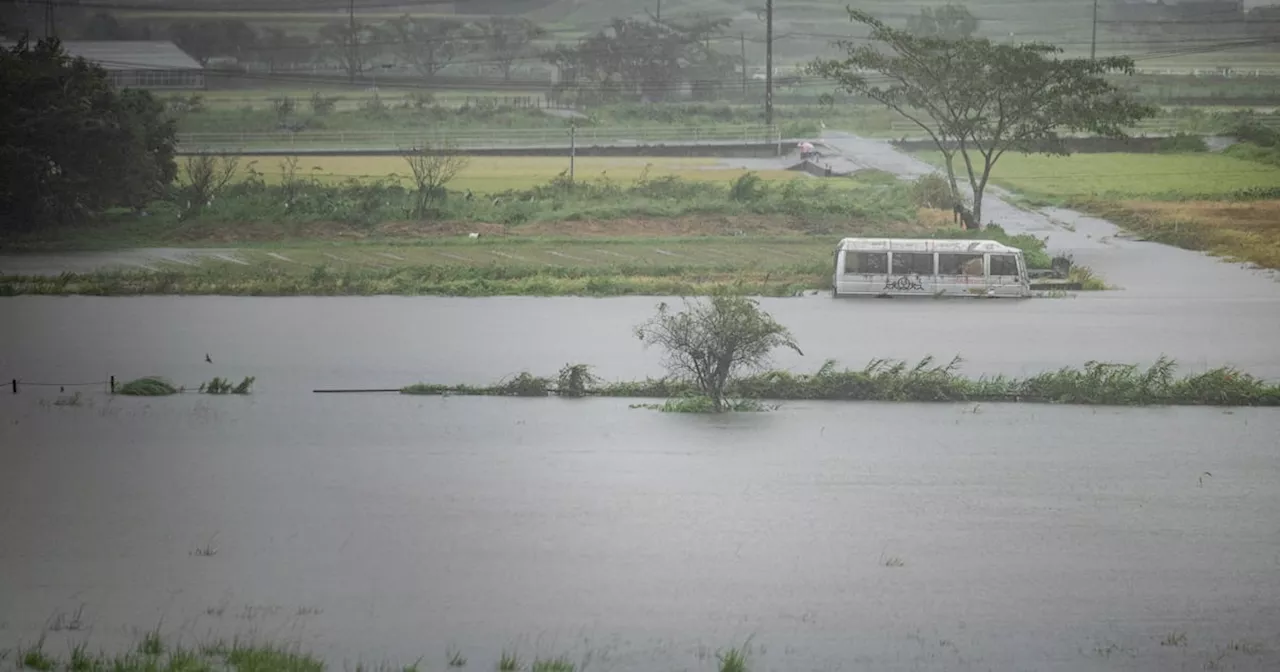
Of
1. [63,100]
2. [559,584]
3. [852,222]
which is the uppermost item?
[63,100]

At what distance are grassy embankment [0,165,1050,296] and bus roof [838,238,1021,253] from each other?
2.40 feet

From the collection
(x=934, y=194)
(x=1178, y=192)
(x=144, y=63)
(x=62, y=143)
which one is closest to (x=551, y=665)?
(x=62, y=143)

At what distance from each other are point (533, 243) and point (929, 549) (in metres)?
10.7

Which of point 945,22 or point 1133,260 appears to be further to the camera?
point 945,22

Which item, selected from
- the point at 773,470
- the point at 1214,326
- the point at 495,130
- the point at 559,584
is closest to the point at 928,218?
the point at 1214,326

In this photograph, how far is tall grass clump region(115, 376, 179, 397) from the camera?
11.5m

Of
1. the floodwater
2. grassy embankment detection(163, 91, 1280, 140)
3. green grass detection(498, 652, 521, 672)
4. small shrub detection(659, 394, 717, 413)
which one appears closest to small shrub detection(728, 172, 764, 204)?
grassy embankment detection(163, 91, 1280, 140)

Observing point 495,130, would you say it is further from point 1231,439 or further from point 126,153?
point 1231,439

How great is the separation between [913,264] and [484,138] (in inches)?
466

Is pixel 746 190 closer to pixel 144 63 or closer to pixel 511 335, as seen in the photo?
pixel 511 335

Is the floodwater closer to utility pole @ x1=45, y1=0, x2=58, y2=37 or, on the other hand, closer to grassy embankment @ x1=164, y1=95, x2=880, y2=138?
utility pole @ x1=45, y1=0, x2=58, y2=37

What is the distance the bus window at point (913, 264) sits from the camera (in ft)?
49.5

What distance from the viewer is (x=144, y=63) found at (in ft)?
74.1

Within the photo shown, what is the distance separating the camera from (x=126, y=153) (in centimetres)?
1825
